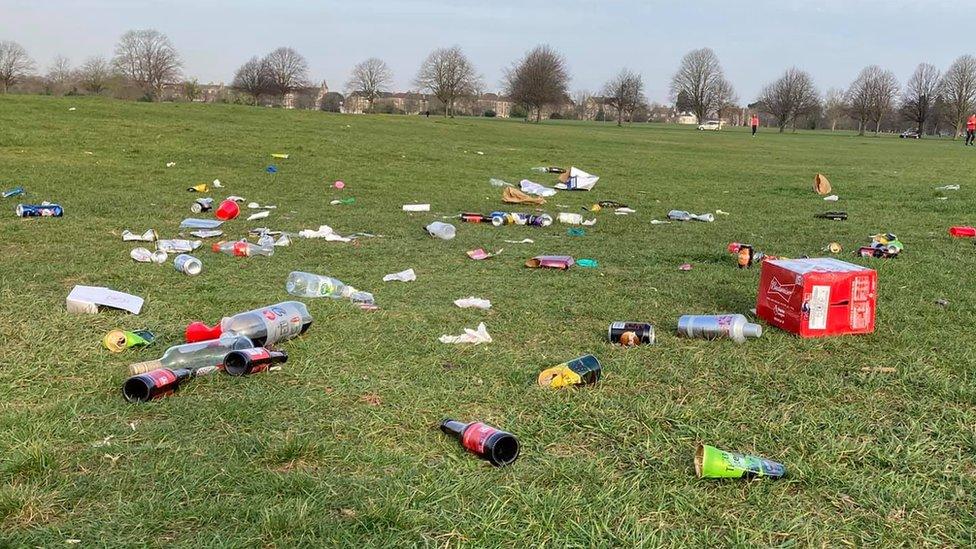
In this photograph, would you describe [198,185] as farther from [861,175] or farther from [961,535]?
[861,175]

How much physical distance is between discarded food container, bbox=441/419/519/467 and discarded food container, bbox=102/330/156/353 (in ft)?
6.44

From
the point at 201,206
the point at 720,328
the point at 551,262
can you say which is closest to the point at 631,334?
the point at 720,328

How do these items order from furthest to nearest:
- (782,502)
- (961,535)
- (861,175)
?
(861,175) < (782,502) < (961,535)

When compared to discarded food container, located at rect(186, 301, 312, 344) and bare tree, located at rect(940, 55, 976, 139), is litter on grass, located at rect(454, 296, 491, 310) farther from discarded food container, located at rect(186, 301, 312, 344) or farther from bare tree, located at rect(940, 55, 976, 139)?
bare tree, located at rect(940, 55, 976, 139)

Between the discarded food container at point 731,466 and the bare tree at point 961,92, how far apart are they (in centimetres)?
8521

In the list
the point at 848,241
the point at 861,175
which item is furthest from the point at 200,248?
the point at 861,175

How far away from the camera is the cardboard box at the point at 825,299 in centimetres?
375

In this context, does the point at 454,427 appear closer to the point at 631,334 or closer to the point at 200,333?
the point at 631,334

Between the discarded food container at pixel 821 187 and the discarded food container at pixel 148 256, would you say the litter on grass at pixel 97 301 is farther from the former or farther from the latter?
the discarded food container at pixel 821 187

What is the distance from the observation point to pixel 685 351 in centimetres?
361

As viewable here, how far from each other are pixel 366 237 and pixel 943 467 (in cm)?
587

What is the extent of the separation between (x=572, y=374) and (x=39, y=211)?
6831 millimetres

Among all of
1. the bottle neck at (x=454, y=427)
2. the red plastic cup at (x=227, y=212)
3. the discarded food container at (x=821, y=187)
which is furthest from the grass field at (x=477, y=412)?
the discarded food container at (x=821, y=187)

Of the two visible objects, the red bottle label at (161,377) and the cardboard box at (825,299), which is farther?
the cardboard box at (825,299)
